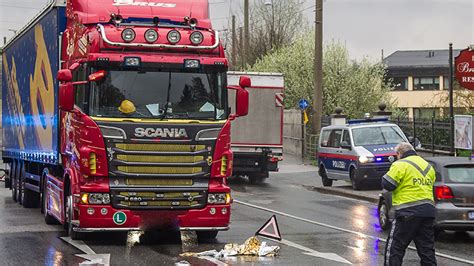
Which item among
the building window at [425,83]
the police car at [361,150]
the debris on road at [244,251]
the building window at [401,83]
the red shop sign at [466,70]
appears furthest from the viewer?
the building window at [401,83]

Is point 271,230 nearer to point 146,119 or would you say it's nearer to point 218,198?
point 218,198

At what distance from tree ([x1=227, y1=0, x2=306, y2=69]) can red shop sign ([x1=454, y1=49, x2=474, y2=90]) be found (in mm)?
36105

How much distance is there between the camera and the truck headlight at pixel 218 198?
1270cm

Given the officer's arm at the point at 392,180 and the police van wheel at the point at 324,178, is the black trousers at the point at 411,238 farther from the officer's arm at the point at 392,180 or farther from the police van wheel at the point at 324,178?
the police van wheel at the point at 324,178

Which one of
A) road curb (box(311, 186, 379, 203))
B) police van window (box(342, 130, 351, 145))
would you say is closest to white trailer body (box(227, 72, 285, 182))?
road curb (box(311, 186, 379, 203))

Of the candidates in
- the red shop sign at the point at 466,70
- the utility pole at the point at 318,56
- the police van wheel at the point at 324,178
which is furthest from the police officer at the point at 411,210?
the utility pole at the point at 318,56

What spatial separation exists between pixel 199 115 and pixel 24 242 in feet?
11.7

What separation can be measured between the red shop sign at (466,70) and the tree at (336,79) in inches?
933

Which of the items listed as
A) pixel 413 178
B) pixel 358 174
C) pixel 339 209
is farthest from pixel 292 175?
pixel 413 178

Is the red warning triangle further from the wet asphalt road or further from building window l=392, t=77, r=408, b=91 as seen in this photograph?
building window l=392, t=77, r=408, b=91

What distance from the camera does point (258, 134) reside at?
27.2 metres

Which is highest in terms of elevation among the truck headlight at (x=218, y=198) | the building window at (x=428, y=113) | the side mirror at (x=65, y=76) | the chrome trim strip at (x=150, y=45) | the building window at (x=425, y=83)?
the building window at (x=425, y=83)

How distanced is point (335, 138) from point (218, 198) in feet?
45.9

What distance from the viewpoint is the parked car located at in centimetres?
1373
